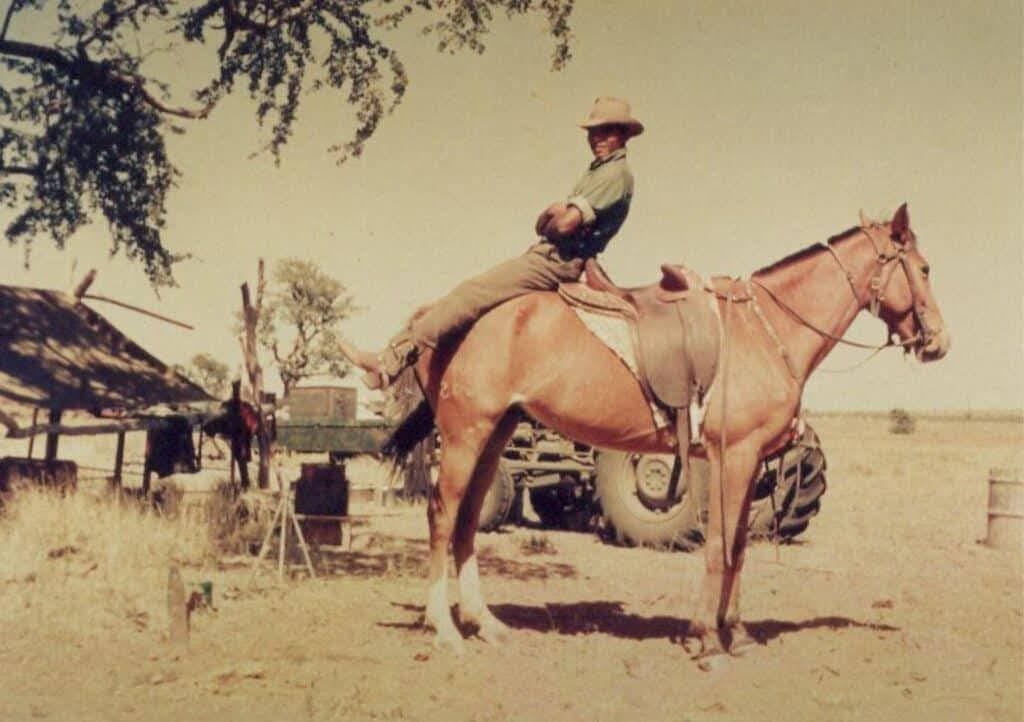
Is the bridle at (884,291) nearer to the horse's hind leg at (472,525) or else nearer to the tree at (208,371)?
the horse's hind leg at (472,525)

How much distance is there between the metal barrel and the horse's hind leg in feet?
27.9

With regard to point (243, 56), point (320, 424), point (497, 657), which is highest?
point (243, 56)

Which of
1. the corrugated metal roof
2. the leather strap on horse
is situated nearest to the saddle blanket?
the leather strap on horse

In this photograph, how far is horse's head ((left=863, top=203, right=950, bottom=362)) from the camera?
639 cm

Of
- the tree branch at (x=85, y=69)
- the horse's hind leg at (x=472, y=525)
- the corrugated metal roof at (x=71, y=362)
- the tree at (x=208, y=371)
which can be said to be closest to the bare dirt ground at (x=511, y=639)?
the horse's hind leg at (x=472, y=525)

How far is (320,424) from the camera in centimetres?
1952

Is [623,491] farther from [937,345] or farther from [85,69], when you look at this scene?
[85,69]

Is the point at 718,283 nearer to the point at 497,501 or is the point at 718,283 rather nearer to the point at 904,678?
the point at 904,678

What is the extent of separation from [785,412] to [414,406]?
3053mm

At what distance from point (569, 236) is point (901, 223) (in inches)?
97.1

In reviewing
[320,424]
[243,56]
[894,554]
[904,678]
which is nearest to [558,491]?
[894,554]

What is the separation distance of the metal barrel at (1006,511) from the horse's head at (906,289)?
674 cm

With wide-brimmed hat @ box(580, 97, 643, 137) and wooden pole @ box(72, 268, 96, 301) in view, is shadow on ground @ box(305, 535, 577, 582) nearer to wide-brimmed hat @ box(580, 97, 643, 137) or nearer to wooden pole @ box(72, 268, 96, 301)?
wide-brimmed hat @ box(580, 97, 643, 137)

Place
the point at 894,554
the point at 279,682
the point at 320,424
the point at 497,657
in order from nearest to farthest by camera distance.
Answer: the point at 279,682 < the point at 497,657 < the point at 894,554 < the point at 320,424
